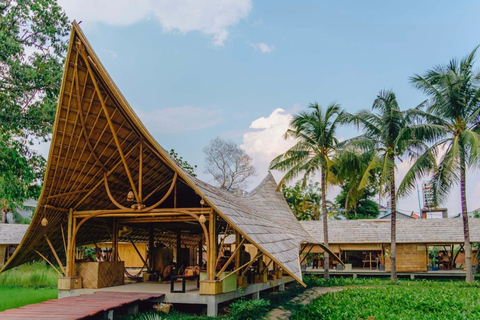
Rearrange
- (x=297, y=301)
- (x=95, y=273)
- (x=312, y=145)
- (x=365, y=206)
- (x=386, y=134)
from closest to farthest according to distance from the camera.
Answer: (x=95, y=273) < (x=297, y=301) < (x=386, y=134) < (x=312, y=145) < (x=365, y=206)

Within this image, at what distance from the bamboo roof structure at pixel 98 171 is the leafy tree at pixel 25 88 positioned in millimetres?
2479

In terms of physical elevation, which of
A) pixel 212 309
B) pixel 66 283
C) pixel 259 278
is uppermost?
pixel 66 283

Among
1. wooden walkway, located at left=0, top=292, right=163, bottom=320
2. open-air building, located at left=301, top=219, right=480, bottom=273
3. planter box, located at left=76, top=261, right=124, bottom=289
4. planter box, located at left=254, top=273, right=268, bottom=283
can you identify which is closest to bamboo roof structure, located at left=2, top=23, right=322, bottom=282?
planter box, located at left=76, top=261, right=124, bottom=289

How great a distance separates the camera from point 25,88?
526 inches

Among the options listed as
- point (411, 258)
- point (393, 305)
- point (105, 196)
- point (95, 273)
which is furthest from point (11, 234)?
point (411, 258)

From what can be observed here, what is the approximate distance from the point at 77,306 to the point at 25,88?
7.93m

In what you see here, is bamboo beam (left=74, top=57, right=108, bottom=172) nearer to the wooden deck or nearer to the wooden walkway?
the wooden walkway

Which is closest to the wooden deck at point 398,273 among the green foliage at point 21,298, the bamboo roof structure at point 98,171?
the bamboo roof structure at point 98,171

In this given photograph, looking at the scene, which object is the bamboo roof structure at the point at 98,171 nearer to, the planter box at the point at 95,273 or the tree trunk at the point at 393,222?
the planter box at the point at 95,273

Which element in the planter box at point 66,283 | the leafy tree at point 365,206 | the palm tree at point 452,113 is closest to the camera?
the planter box at point 66,283

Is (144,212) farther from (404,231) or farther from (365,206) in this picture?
(365,206)

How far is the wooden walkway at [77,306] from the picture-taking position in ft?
22.2

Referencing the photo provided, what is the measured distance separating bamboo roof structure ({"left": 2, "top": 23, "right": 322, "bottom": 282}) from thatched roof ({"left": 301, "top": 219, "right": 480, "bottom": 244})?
39.3ft

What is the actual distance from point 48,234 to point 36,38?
6588 mm
